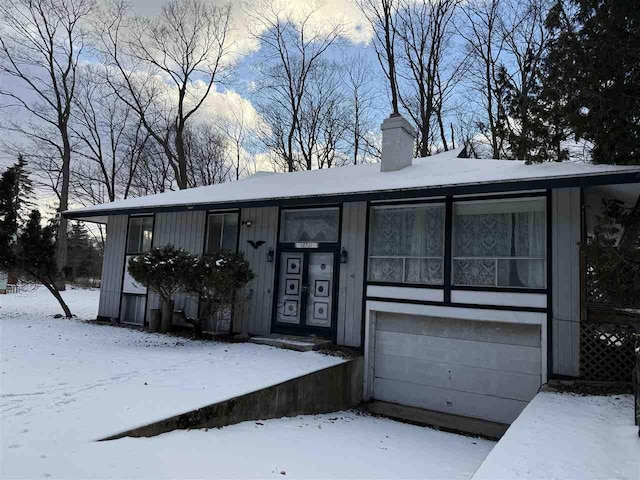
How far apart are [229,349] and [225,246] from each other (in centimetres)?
319

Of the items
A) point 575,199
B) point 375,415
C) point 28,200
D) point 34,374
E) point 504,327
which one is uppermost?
point 28,200

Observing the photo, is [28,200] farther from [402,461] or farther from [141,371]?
[402,461]

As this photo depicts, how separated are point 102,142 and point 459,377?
26236 millimetres

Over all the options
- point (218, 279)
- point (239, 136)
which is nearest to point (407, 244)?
point (218, 279)

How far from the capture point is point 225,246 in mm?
10586

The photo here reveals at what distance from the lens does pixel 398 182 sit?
8.12m

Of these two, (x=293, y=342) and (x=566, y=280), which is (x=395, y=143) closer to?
(x=566, y=280)

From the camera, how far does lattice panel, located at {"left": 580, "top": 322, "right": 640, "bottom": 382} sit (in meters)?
6.15

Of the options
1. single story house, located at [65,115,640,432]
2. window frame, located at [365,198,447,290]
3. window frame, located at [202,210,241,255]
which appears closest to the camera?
single story house, located at [65,115,640,432]

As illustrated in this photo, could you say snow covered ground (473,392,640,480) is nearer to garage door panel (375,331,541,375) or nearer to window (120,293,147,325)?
garage door panel (375,331,541,375)

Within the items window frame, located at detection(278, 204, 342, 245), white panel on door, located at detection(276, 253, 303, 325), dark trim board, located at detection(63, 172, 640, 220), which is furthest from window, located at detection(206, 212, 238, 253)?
white panel on door, located at detection(276, 253, 303, 325)

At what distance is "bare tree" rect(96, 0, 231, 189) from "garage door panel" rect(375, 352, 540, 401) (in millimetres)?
17598

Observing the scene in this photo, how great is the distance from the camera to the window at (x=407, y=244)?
8.05 m

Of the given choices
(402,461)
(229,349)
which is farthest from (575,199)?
(229,349)
